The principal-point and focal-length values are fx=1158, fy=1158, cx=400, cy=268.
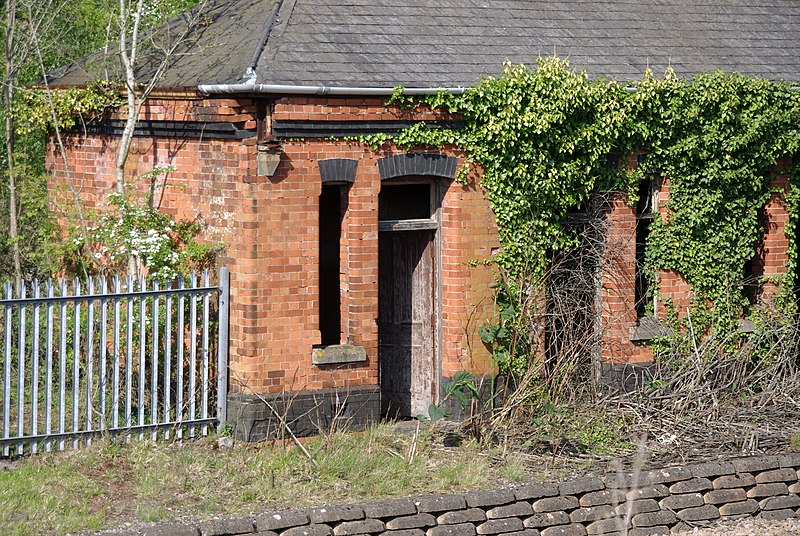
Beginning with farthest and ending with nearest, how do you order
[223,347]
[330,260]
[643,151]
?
1. [643,151]
2. [330,260]
3. [223,347]

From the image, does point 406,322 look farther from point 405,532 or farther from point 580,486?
point 405,532

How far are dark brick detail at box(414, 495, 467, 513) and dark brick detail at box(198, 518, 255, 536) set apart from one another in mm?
1482

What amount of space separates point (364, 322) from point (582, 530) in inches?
125

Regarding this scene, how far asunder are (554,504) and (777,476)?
239 centimetres

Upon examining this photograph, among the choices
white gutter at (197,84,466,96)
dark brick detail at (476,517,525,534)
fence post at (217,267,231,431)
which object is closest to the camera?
dark brick detail at (476,517,525,534)

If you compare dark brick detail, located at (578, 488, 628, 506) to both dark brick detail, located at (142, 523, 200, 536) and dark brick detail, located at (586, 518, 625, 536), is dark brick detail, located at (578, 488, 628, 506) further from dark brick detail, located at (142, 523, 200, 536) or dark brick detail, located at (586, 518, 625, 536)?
dark brick detail, located at (142, 523, 200, 536)

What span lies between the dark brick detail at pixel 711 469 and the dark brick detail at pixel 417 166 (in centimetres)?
391

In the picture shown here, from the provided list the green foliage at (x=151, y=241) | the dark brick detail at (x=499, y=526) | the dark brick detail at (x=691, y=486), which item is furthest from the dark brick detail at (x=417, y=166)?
the dark brick detail at (x=691, y=486)

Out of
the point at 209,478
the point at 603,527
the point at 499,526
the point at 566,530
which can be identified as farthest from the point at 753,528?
the point at 209,478

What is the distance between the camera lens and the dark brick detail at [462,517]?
32.2ft

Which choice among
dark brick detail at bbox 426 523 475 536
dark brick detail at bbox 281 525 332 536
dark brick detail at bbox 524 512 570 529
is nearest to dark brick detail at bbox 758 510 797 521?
dark brick detail at bbox 524 512 570 529

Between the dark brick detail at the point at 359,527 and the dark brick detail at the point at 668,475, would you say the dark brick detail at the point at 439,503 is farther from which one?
the dark brick detail at the point at 668,475

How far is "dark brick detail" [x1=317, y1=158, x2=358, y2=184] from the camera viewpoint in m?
11.7

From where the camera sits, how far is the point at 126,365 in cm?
1066
